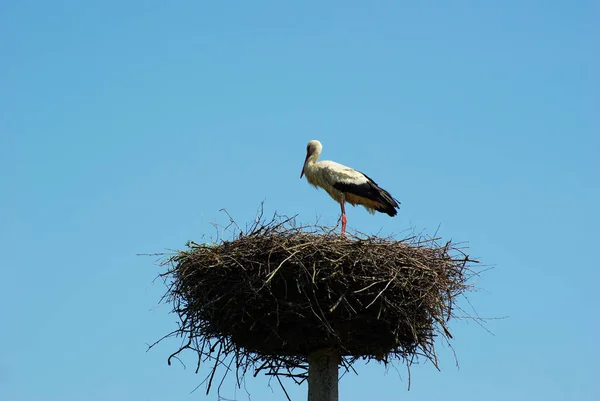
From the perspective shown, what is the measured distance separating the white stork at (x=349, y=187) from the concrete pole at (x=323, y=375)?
3.21m

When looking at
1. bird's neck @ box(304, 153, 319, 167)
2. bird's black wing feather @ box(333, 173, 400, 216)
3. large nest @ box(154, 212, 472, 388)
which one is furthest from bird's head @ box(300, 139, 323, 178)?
large nest @ box(154, 212, 472, 388)

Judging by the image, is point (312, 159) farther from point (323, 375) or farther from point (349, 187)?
point (323, 375)

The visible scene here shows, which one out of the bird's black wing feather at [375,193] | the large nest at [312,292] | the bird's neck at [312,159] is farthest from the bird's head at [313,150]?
the large nest at [312,292]

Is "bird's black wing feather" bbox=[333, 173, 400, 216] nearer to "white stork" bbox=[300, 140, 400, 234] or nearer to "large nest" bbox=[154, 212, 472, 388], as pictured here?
"white stork" bbox=[300, 140, 400, 234]

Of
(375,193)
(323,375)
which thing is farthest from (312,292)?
(375,193)

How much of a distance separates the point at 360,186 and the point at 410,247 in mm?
3101

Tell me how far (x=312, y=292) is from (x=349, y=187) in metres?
3.74

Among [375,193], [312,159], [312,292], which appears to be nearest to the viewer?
[312,292]

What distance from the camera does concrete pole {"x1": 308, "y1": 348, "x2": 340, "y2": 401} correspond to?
30.6 feet

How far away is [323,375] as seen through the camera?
9.38 metres

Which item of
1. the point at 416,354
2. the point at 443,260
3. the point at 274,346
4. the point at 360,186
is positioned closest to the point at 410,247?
the point at 443,260

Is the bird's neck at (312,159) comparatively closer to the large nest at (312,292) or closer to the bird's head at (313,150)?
the bird's head at (313,150)

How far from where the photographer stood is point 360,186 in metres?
12.3

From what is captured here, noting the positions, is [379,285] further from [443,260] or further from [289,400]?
[289,400]
